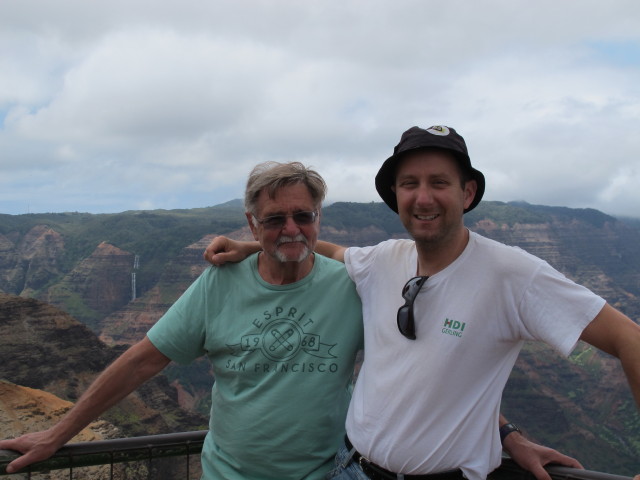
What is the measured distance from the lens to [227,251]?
404 cm

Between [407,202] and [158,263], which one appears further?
[158,263]

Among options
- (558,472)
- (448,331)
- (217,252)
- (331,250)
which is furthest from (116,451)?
(558,472)

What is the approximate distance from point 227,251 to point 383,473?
69.1 inches

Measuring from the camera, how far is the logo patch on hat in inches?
131

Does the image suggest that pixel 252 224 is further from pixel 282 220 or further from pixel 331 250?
pixel 331 250

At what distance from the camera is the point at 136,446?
13.2ft

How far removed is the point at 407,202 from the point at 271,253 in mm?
947

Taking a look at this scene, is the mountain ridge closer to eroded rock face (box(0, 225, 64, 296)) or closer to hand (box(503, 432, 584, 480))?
eroded rock face (box(0, 225, 64, 296))

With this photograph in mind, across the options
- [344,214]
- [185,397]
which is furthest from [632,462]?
[344,214]

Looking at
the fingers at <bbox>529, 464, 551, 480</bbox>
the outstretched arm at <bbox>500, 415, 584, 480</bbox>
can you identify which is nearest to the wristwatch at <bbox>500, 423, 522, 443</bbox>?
the outstretched arm at <bbox>500, 415, 584, 480</bbox>

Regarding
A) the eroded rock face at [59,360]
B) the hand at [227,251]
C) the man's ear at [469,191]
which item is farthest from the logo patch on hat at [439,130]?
the eroded rock face at [59,360]

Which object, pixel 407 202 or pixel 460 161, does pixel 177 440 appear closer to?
pixel 407 202

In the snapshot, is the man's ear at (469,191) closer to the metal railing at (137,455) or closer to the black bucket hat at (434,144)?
the black bucket hat at (434,144)

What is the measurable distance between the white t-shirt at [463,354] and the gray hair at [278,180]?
3.25 ft
